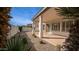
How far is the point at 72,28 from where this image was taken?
4320 millimetres

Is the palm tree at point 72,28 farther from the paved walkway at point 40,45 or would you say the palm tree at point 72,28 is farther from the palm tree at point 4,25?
the palm tree at point 4,25

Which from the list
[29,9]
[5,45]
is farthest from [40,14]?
[5,45]

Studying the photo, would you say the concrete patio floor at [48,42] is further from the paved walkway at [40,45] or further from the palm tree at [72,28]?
the palm tree at [72,28]

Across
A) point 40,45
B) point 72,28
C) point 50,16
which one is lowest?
point 40,45

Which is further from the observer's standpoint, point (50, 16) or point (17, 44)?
point (50, 16)

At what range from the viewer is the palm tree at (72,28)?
429cm

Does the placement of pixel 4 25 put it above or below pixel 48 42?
above

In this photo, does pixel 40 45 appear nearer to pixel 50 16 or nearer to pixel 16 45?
pixel 16 45

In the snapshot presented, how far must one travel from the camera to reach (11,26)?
4305 millimetres

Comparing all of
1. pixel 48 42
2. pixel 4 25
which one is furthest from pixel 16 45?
pixel 48 42

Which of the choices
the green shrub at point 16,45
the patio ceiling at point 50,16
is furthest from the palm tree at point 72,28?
the green shrub at point 16,45

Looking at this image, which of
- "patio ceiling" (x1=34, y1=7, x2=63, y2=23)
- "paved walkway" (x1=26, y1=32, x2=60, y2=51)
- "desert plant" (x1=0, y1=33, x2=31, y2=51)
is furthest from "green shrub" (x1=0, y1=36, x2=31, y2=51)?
"patio ceiling" (x1=34, y1=7, x2=63, y2=23)

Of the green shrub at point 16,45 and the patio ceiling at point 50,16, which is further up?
the patio ceiling at point 50,16
